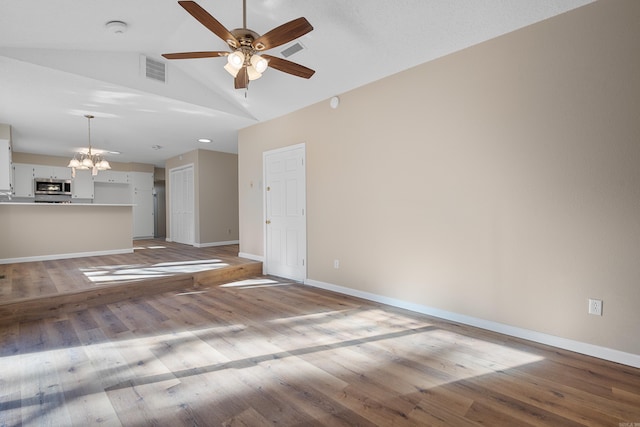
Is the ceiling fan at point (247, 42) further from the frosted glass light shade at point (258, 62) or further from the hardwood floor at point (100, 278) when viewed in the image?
the hardwood floor at point (100, 278)

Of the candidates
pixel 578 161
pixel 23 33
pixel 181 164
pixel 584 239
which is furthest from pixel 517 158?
pixel 181 164

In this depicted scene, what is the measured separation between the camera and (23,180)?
7.93 meters

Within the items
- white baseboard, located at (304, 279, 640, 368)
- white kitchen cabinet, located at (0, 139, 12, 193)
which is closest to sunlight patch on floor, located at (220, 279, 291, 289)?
white baseboard, located at (304, 279, 640, 368)

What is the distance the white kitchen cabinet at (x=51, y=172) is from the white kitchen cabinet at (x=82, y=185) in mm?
219

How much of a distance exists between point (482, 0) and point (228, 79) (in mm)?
3172

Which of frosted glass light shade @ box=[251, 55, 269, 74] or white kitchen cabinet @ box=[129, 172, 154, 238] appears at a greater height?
frosted glass light shade @ box=[251, 55, 269, 74]

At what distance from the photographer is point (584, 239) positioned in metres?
2.48

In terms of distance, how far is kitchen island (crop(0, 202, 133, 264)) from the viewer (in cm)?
552

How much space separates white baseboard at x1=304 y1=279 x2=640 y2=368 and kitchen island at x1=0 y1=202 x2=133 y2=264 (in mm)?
5468

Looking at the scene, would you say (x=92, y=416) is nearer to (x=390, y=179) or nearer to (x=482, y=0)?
(x=390, y=179)

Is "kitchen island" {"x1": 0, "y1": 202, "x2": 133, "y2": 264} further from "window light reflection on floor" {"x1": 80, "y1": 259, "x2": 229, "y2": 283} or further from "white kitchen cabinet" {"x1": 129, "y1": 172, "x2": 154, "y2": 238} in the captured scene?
"white kitchen cabinet" {"x1": 129, "y1": 172, "x2": 154, "y2": 238}

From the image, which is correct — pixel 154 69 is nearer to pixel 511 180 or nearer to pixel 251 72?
pixel 251 72

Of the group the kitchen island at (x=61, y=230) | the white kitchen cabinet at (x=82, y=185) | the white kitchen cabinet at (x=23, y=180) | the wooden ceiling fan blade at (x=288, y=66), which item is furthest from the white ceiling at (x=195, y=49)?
the white kitchen cabinet at (x=82, y=185)

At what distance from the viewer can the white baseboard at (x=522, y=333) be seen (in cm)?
234
